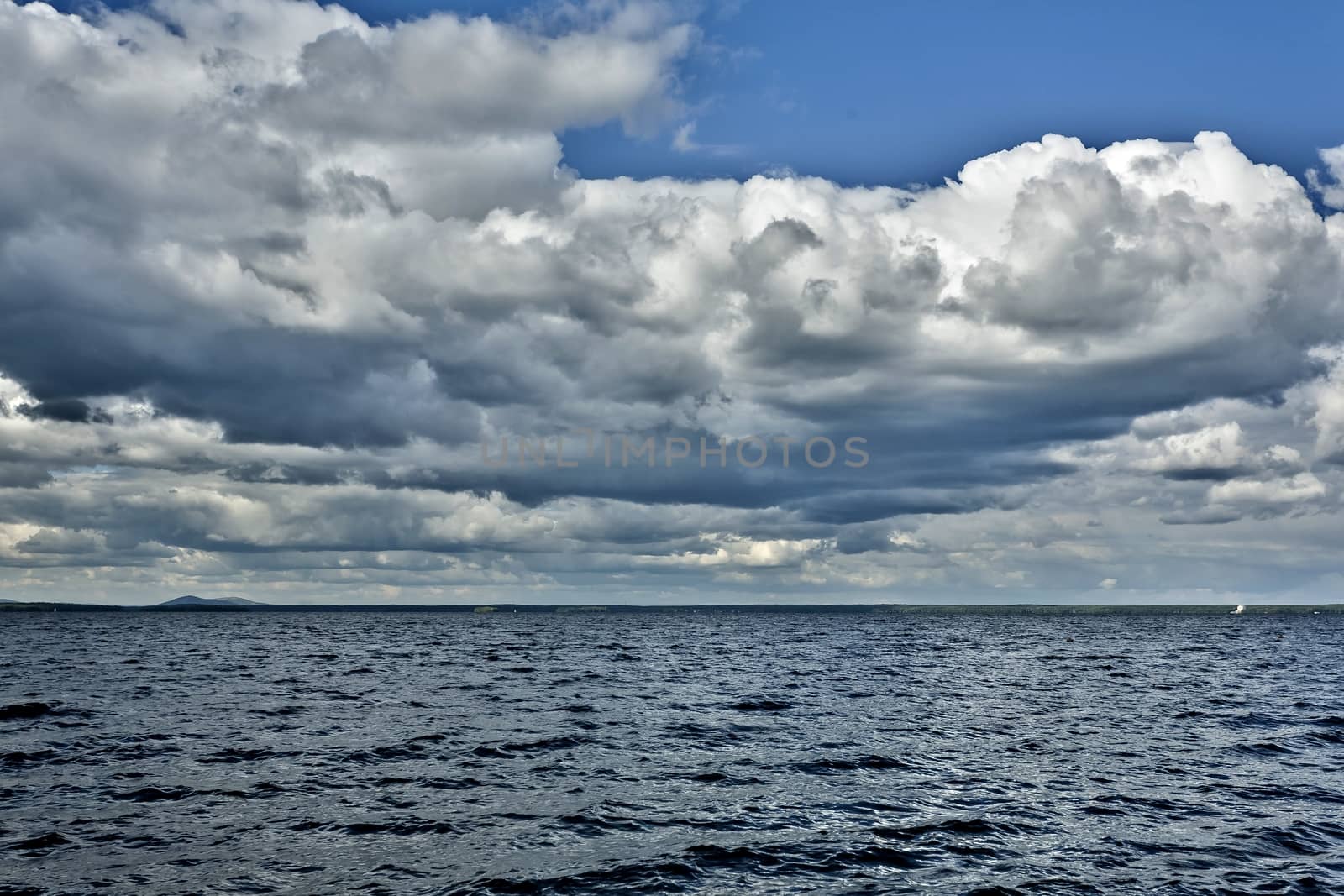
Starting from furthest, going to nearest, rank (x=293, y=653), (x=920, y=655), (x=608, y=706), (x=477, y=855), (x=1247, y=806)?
(x=293, y=653) < (x=920, y=655) < (x=608, y=706) < (x=1247, y=806) < (x=477, y=855)

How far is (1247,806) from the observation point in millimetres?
28828

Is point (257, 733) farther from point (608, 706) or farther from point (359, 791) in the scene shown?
point (608, 706)

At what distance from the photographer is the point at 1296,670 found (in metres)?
86.2

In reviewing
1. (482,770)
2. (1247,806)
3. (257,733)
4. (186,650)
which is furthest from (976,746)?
(186,650)

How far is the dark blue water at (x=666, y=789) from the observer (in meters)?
22.1

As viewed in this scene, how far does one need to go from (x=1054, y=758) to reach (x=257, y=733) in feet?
111

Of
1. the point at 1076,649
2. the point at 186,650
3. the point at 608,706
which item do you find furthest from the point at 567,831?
the point at 1076,649

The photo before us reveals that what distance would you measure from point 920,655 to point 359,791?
86.6 meters

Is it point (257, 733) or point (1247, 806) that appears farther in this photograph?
point (257, 733)

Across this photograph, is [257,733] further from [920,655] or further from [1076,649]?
[1076,649]

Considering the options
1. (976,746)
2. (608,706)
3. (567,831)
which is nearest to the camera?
(567,831)

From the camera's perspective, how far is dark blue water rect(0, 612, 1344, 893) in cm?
2214

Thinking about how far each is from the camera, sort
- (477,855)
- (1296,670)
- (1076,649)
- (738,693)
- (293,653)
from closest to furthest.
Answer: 1. (477,855)
2. (738,693)
3. (1296,670)
4. (293,653)
5. (1076,649)

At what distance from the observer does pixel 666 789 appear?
3088 cm
